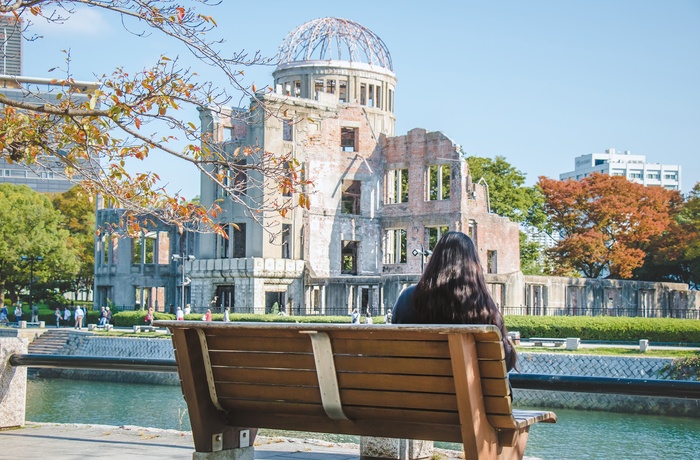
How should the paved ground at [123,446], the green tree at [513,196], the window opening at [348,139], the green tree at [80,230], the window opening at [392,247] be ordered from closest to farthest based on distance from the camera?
1. the paved ground at [123,446]
2. the window opening at [348,139]
3. the window opening at [392,247]
4. the green tree at [513,196]
5. the green tree at [80,230]

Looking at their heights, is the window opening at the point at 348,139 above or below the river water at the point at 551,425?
above

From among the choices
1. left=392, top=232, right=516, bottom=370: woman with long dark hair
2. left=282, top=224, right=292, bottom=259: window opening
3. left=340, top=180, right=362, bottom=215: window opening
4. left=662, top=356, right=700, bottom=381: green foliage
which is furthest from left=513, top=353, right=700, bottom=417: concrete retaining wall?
left=340, top=180, right=362, bottom=215: window opening

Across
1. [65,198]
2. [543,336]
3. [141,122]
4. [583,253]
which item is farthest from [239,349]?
[65,198]

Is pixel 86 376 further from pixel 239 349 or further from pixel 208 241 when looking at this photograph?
pixel 239 349

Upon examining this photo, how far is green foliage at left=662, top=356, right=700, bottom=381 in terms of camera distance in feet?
79.0

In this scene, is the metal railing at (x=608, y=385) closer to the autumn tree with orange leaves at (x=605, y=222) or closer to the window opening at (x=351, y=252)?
the window opening at (x=351, y=252)

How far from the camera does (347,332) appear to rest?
444 cm

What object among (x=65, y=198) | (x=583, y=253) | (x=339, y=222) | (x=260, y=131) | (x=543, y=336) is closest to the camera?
(x=543, y=336)

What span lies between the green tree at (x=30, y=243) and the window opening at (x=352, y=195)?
17666 mm

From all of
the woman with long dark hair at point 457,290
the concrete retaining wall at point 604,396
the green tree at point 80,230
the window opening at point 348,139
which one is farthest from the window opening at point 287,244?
the woman with long dark hair at point 457,290

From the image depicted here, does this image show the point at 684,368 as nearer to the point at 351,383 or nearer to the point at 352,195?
the point at 351,383

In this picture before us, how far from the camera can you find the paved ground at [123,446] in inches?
270

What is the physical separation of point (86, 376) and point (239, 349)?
3096 cm

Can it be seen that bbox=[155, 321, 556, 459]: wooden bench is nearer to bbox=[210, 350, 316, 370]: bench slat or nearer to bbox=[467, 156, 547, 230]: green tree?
bbox=[210, 350, 316, 370]: bench slat
